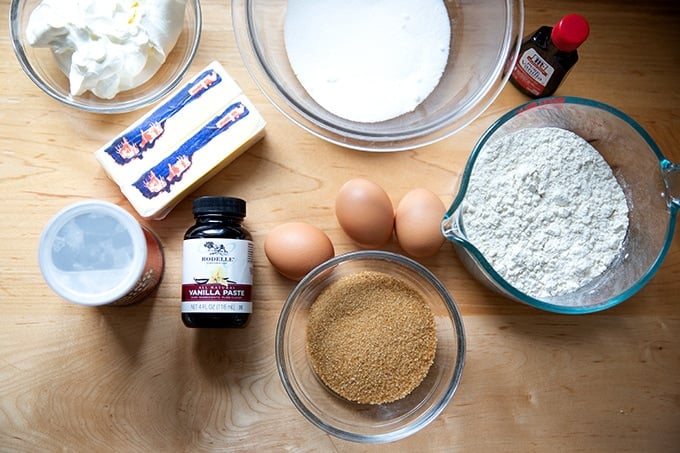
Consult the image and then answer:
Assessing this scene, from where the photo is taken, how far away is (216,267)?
3.12 ft

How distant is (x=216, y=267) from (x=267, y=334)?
0.18 m

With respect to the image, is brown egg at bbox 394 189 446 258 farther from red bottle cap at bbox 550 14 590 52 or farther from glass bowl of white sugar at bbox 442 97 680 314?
red bottle cap at bbox 550 14 590 52

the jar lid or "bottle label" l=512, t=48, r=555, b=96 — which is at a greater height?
"bottle label" l=512, t=48, r=555, b=96

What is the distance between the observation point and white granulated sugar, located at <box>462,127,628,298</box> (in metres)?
0.97

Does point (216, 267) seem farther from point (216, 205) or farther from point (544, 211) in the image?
point (544, 211)

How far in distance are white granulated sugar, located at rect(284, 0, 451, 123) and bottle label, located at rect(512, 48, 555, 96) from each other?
0.52 ft

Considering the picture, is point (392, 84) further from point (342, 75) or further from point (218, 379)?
point (218, 379)

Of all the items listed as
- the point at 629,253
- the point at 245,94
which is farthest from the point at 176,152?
the point at 629,253

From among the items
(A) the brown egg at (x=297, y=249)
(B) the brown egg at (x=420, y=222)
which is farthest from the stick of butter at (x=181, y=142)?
(B) the brown egg at (x=420, y=222)

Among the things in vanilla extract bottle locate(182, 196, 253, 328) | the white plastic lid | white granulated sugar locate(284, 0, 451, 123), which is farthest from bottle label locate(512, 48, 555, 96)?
the white plastic lid

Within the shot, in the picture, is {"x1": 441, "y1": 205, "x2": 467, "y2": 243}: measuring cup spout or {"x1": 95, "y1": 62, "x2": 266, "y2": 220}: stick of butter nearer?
{"x1": 441, "y1": 205, "x2": 467, "y2": 243}: measuring cup spout

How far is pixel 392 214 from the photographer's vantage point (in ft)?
3.29

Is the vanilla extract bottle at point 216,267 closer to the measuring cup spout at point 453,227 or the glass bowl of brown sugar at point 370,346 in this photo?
the glass bowl of brown sugar at point 370,346

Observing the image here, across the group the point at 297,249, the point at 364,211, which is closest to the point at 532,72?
the point at 364,211
